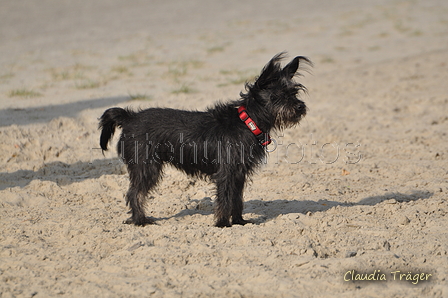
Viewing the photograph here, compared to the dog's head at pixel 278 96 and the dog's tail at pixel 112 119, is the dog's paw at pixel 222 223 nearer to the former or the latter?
the dog's head at pixel 278 96

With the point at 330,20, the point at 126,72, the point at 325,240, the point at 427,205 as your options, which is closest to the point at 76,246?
the point at 325,240

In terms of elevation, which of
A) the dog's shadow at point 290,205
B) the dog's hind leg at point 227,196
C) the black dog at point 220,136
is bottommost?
the dog's shadow at point 290,205

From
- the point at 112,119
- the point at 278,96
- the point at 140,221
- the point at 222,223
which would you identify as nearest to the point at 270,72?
the point at 278,96

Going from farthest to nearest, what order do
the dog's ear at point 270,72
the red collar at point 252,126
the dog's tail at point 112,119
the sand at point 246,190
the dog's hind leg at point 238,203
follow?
1. the dog's tail at point 112,119
2. the dog's hind leg at point 238,203
3. the red collar at point 252,126
4. the dog's ear at point 270,72
5. the sand at point 246,190

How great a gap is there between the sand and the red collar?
0.87 m

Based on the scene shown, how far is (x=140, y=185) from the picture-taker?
5.10 metres

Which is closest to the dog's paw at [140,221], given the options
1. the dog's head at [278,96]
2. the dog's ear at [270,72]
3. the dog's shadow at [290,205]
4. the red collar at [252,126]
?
the dog's shadow at [290,205]

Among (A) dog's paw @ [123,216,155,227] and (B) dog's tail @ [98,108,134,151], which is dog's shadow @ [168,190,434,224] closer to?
(A) dog's paw @ [123,216,155,227]

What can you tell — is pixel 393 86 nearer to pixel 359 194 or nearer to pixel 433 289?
pixel 359 194

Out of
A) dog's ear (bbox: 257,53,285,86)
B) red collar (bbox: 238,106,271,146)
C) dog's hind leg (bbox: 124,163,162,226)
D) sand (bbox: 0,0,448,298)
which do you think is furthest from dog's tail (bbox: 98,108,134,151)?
dog's ear (bbox: 257,53,285,86)

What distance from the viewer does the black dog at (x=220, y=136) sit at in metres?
4.89

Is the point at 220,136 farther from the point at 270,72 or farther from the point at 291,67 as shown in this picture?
the point at 291,67

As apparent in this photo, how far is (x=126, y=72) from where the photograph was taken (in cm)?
1170

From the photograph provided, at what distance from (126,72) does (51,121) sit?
159 inches
